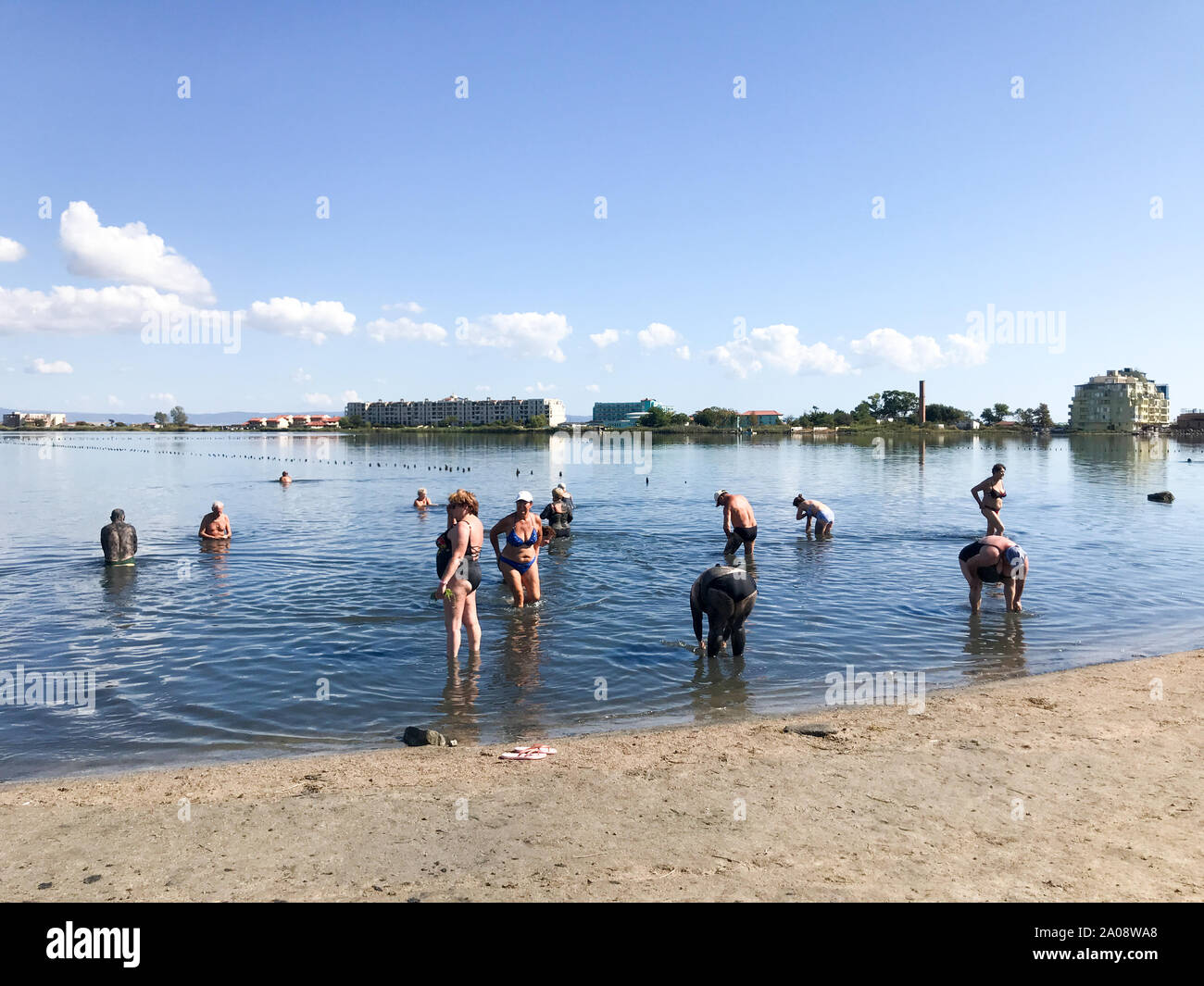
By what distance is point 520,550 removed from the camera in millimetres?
15383

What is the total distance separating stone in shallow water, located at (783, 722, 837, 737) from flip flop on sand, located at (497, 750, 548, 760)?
9.59ft


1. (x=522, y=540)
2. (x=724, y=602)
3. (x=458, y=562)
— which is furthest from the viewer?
(x=522, y=540)

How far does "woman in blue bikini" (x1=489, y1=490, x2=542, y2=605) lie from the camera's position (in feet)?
48.8

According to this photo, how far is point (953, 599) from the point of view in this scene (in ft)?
55.6

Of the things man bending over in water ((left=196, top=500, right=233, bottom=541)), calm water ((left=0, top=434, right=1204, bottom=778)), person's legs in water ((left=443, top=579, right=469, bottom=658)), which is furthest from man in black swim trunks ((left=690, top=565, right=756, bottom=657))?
man bending over in water ((left=196, top=500, right=233, bottom=541))

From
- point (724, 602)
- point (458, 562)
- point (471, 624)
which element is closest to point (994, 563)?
point (724, 602)

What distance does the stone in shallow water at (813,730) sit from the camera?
29.4ft

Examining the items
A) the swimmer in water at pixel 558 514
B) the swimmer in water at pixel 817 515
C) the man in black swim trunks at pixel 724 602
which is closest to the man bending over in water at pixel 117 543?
the swimmer in water at pixel 558 514

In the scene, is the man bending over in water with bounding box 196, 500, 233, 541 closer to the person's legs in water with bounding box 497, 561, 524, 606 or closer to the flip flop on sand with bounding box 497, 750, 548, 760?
the person's legs in water with bounding box 497, 561, 524, 606

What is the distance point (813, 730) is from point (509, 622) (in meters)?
7.20

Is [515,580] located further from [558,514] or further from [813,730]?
[558,514]

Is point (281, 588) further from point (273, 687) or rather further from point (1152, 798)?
point (1152, 798)
